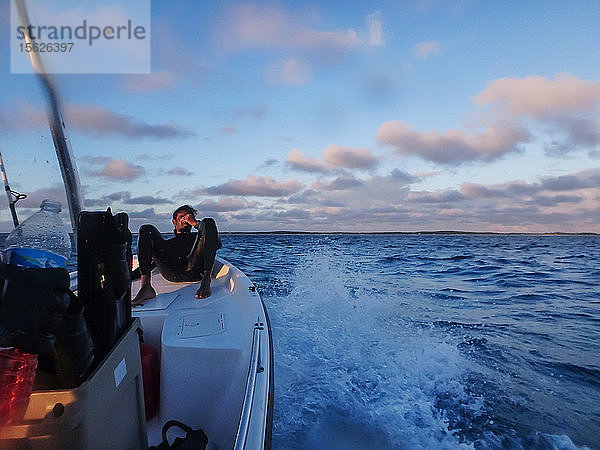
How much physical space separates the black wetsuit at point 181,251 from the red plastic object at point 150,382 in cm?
168

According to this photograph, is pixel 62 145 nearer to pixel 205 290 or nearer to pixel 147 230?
pixel 147 230

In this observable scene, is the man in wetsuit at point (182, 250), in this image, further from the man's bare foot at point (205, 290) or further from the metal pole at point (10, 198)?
the metal pole at point (10, 198)

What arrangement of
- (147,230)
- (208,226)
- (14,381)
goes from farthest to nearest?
(147,230)
(208,226)
(14,381)

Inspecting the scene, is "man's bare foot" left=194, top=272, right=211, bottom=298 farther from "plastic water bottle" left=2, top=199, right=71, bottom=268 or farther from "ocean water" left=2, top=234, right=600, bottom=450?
"plastic water bottle" left=2, top=199, right=71, bottom=268

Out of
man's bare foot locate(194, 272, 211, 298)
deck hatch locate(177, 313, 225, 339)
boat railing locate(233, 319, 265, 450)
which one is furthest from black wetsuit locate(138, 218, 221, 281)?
boat railing locate(233, 319, 265, 450)

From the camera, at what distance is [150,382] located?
2643 millimetres

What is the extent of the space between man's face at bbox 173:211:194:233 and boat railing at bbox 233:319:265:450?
91.6 inches

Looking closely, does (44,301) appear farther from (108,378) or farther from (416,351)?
(416,351)

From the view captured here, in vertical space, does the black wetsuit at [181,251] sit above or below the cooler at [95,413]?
above

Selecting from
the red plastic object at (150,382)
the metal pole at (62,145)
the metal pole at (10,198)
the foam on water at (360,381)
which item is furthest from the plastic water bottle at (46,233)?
the foam on water at (360,381)

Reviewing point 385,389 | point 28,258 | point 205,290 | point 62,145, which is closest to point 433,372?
point 385,389

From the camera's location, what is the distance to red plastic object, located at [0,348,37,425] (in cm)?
85

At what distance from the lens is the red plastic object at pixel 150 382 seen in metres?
2.61

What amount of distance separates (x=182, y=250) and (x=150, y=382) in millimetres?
2410
